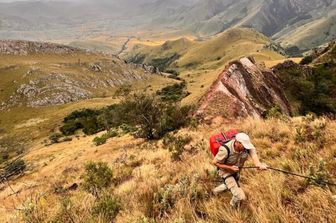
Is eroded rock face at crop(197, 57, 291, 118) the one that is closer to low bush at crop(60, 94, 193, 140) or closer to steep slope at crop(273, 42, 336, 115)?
low bush at crop(60, 94, 193, 140)

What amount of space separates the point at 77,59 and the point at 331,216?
7857 inches

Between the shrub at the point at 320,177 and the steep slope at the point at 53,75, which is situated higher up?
the shrub at the point at 320,177

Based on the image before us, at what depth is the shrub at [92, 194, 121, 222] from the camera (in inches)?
263

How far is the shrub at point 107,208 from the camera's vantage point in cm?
668

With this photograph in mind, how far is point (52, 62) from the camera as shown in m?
183

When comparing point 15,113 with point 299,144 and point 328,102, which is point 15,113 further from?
point 299,144

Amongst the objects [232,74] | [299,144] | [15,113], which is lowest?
[15,113]

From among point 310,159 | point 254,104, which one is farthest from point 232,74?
point 310,159

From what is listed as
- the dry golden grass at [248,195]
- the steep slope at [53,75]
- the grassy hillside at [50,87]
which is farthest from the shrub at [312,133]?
the steep slope at [53,75]

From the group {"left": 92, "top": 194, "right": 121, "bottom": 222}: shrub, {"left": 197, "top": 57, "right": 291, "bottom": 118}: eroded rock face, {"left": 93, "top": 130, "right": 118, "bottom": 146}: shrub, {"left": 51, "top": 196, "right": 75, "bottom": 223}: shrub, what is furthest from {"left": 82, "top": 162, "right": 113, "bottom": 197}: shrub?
{"left": 93, "top": 130, "right": 118, "bottom": 146}: shrub

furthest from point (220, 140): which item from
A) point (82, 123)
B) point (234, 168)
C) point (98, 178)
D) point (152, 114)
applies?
point (82, 123)

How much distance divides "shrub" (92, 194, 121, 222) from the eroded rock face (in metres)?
17.9

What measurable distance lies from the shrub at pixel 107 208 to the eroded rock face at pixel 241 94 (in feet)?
58.8

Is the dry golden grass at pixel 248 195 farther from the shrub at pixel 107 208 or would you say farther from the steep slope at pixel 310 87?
the steep slope at pixel 310 87
